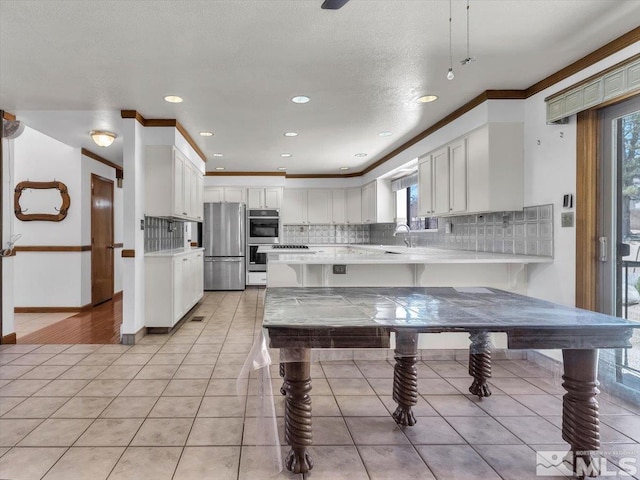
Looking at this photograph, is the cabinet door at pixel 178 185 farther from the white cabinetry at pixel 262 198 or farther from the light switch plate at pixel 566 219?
the light switch plate at pixel 566 219

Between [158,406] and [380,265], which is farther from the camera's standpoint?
[380,265]

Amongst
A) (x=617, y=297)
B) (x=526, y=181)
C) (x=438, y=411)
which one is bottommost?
(x=438, y=411)

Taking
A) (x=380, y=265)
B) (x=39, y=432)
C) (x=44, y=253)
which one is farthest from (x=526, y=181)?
(x=44, y=253)

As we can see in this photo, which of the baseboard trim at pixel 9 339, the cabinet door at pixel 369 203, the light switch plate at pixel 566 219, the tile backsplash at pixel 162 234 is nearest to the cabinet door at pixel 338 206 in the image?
the cabinet door at pixel 369 203

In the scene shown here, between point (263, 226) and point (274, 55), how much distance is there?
5122mm

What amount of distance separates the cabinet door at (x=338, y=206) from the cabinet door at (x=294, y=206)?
0.58 m

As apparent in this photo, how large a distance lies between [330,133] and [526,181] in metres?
2.38

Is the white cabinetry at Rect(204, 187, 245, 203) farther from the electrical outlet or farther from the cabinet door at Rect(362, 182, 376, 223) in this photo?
the electrical outlet

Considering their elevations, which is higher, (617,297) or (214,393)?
(617,297)

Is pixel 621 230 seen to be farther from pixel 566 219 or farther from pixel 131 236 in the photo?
pixel 131 236

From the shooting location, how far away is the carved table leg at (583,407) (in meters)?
1.70

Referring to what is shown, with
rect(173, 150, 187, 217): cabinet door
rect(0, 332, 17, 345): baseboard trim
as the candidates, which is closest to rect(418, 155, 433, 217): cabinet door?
rect(173, 150, 187, 217): cabinet door

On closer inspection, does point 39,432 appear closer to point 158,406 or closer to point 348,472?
point 158,406

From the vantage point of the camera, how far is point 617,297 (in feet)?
9.14
